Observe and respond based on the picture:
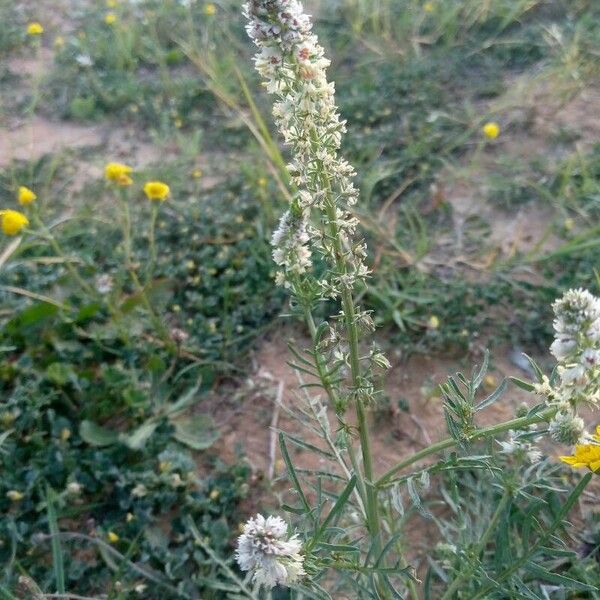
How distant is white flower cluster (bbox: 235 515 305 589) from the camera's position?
1015 mm

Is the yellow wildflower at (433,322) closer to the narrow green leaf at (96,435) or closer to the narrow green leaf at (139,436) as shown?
the narrow green leaf at (139,436)

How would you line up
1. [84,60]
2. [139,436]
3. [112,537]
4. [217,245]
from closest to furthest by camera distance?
[112,537]
[139,436]
[217,245]
[84,60]

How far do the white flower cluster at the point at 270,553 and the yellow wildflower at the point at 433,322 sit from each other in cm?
133

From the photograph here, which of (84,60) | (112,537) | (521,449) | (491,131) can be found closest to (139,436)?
(112,537)

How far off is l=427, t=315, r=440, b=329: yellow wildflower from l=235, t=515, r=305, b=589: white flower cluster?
133 cm

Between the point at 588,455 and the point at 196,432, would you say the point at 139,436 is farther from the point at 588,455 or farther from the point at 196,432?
the point at 588,455

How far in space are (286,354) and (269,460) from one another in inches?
17.5

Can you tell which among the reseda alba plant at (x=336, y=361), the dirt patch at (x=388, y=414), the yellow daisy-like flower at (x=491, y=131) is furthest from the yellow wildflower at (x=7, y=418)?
the yellow daisy-like flower at (x=491, y=131)

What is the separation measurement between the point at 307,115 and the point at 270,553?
0.68 metres

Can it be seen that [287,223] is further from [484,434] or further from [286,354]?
[286,354]

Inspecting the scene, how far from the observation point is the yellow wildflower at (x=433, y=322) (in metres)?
2.26

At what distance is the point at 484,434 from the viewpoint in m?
1.04

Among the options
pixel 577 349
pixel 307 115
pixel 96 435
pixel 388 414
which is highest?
pixel 307 115

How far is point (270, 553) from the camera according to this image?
101 centimetres
